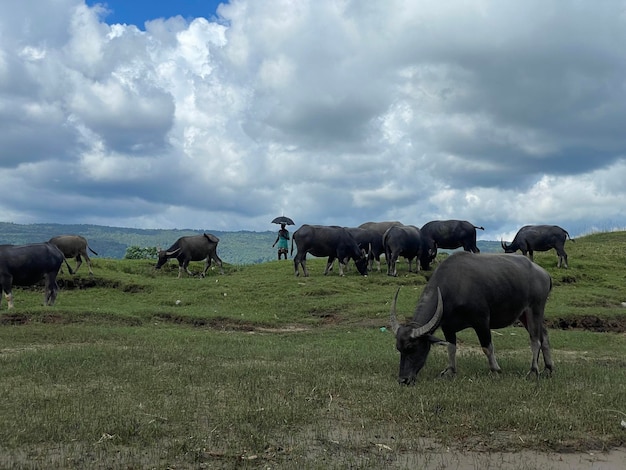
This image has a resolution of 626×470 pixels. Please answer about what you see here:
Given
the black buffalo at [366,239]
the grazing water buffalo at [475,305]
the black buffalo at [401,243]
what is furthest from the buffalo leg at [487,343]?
the black buffalo at [366,239]

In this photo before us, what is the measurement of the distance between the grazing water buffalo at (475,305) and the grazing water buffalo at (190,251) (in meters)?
22.1

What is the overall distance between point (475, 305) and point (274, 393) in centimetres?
392

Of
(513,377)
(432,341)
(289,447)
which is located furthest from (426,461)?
(513,377)

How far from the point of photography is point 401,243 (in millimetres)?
29734

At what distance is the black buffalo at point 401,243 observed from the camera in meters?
29.8

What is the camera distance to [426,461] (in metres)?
6.60

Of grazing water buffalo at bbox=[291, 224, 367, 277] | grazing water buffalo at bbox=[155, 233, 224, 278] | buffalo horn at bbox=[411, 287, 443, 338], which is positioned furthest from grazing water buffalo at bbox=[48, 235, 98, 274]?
buffalo horn at bbox=[411, 287, 443, 338]

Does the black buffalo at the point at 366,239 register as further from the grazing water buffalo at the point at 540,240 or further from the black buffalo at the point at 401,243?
the grazing water buffalo at the point at 540,240

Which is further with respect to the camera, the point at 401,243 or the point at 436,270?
the point at 401,243

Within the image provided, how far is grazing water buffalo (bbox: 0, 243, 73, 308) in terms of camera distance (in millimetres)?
21062

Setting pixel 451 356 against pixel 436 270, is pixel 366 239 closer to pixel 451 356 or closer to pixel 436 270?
pixel 436 270

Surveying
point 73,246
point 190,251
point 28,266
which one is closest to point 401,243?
point 190,251

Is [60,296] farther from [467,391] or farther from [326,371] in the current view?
[467,391]

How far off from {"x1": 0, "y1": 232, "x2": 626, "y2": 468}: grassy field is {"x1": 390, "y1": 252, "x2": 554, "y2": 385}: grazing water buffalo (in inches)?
21.9
